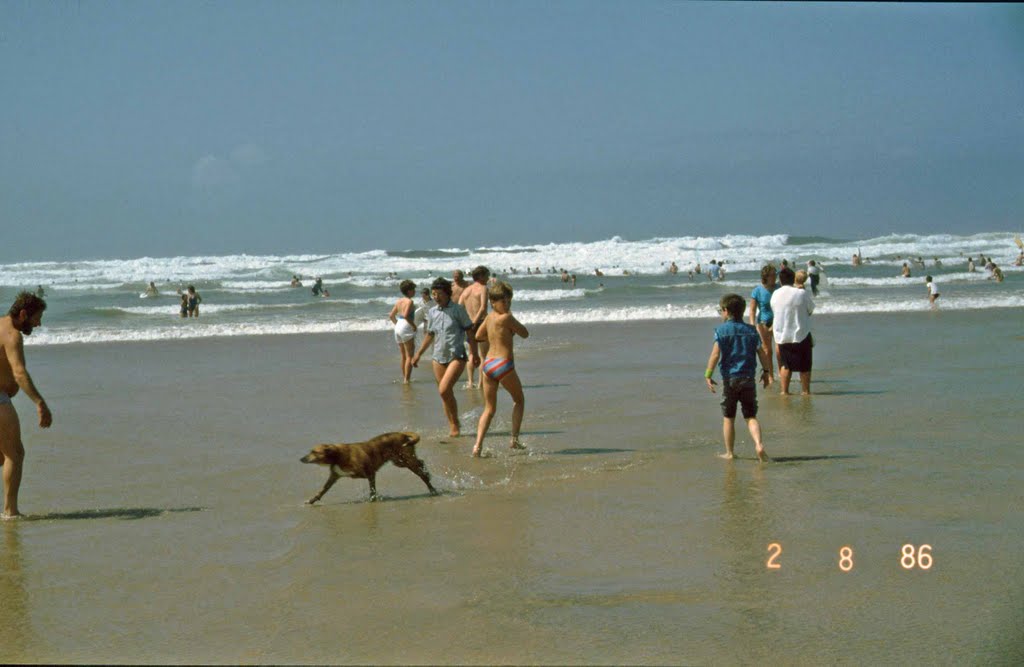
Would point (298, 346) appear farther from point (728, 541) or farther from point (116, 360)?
point (728, 541)

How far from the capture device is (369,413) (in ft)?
40.8

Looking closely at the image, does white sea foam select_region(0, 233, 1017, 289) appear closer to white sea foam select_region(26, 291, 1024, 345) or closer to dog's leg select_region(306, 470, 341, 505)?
white sea foam select_region(26, 291, 1024, 345)

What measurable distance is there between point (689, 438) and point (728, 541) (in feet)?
12.3

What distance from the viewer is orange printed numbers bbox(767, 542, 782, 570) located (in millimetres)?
5570

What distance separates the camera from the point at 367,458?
754 cm

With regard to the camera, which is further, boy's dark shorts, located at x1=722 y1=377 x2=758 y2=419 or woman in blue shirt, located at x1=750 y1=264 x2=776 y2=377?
woman in blue shirt, located at x1=750 y1=264 x2=776 y2=377

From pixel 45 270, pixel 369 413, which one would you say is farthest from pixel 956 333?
pixel 45 270

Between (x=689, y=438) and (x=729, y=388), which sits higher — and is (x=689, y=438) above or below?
below

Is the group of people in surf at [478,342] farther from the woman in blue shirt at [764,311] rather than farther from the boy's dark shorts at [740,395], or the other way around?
the woman in blue shirt at [764,311]

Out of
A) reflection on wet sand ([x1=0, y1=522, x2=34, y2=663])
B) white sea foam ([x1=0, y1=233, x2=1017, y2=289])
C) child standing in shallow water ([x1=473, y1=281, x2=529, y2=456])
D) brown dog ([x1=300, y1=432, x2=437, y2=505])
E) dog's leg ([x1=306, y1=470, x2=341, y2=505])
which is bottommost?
reflection on wet sand ([x1=0, y1=522, x2=34, y2=663])

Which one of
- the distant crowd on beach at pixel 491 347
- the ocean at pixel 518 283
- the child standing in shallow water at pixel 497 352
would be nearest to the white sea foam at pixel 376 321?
the ocean at pixel 518 283

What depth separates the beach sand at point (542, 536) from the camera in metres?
4.72

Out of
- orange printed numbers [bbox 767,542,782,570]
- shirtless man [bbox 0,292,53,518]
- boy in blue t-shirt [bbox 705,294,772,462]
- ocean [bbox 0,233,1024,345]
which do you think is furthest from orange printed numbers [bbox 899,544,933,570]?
ocean [bbox 0,233,1024,345]

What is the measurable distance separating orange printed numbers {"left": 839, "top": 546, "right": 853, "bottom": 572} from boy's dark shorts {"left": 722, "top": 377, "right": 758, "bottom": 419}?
2.69m
